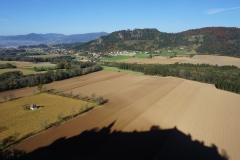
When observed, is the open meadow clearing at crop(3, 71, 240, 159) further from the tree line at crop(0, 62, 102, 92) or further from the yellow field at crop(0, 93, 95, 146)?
the tree line at crop(0, 62, 102, 92)

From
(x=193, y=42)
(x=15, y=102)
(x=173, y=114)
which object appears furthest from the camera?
(x=193, y=42)

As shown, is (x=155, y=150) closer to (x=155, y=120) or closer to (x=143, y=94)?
(x=155, y=120)

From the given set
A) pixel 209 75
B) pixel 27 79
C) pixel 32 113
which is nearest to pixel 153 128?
pixel 32 113

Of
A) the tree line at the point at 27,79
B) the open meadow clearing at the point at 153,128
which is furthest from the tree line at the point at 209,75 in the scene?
the tree line at the point at 27,79

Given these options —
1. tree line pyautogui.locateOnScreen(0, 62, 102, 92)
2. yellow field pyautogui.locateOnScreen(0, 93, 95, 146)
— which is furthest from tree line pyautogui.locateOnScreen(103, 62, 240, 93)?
yellow field pyautogui.locateOnScreen(0, 93, 95, 146)

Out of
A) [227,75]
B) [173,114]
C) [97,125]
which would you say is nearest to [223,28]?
[227,75]

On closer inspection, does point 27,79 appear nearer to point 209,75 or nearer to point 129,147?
point 129,147

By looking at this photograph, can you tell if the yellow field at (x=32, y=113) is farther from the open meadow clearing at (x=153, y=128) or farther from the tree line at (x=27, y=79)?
the tree line at (x=27, y=79)
